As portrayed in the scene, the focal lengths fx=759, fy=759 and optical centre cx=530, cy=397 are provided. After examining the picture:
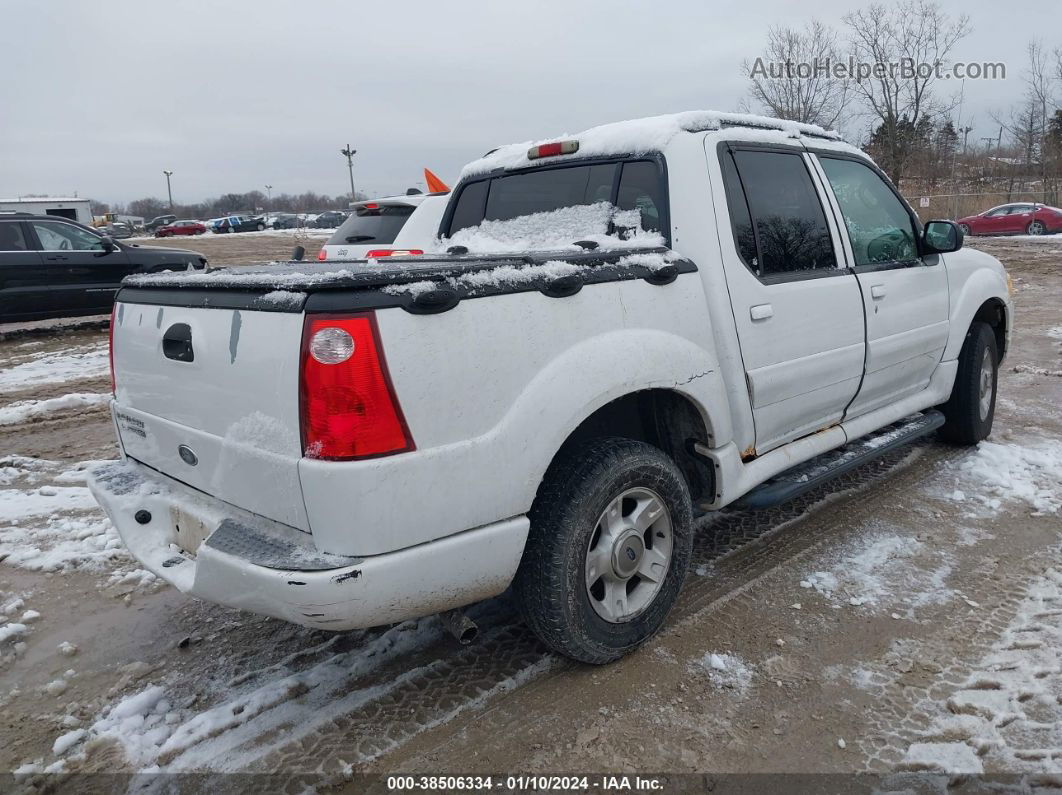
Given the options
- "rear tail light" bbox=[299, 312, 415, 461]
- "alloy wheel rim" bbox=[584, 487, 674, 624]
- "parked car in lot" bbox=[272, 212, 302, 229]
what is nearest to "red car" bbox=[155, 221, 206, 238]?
"parked car in lot" bbox=[272, 212, 302, 229]

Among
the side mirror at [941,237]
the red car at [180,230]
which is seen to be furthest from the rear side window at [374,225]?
the red car at [180,230]

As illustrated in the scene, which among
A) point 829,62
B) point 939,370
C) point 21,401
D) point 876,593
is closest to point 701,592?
point 876,593

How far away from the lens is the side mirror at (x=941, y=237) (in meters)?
4.30

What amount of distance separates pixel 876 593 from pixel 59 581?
387cm

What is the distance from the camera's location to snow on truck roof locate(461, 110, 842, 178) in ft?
10.8

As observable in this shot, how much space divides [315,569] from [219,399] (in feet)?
2.27

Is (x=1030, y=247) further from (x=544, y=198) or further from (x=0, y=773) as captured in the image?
(x=0, y=773)

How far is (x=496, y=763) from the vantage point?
241 centimetres

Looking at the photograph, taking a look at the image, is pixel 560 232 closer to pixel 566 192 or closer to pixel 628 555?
pixel 566 192

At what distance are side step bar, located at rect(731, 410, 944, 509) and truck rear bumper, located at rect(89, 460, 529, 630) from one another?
154 cm

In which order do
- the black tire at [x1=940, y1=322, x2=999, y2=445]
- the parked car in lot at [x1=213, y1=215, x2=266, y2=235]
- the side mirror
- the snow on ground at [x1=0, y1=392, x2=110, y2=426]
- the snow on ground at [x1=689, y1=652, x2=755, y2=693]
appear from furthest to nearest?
the parked car in lot at [x1=213, y1=215, x2=266, y2=235]
the snow on ground at [x1=0, y1=392, x2=110, y2=426]
the black tire at [x1=940, y1=322, x2=999, y2=445]
the side mirror
the snow on ground at [x1=689, y1=652, x2=755, y2=693]

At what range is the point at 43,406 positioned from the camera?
6961 millimetres

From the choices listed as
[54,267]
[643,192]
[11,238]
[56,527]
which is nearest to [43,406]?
[56,527]

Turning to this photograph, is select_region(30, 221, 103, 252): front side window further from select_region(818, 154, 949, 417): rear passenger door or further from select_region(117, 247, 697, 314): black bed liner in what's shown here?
select_region(818, 154, 949, 417): rear passenger door
